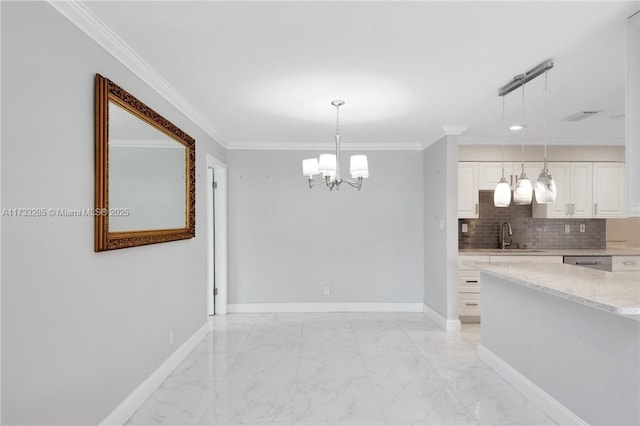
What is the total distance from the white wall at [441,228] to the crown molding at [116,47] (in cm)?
299

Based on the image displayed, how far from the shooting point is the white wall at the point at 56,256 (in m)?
1.49

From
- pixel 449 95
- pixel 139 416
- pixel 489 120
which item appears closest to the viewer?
pixel 139 416

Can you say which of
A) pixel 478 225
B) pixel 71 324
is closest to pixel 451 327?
pixel 478 225

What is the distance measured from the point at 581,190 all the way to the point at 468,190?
1.56 metres

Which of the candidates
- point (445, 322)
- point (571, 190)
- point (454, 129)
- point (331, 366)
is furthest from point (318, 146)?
point (571, 190)

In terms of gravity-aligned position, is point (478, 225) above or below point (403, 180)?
below

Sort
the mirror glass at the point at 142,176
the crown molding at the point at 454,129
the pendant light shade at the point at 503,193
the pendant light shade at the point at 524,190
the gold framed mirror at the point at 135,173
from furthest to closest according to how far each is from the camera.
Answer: the crown molding at the point at 454,129
the pendant light shade at the point at 503,193
the pendant light shade at the point at 524,190
the mirror glass at the point at 142,176
the gold framed mirror at the point at 135,173

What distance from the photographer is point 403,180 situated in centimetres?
531

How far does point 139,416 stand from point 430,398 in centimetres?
204

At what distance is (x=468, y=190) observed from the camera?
197 inches

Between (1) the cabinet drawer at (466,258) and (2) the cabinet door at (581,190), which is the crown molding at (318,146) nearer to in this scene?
(1) the cabinet drawer at (466,258)

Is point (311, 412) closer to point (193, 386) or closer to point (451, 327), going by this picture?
point (193, 386)

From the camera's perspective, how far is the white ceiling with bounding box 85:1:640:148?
190 cm

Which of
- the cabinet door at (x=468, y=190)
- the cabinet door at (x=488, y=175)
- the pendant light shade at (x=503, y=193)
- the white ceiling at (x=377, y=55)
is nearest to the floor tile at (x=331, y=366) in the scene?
the pendant light shade at (x=503, y=193)
